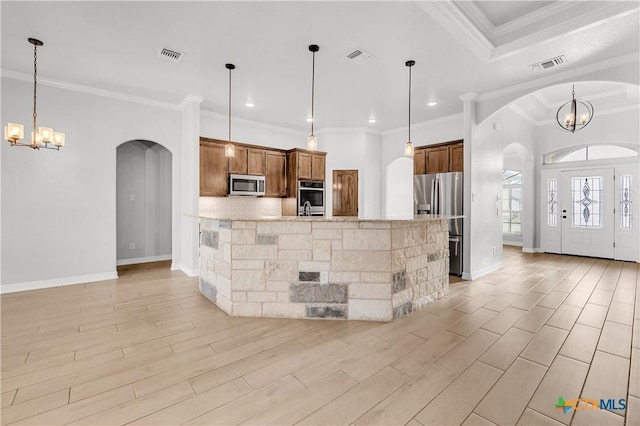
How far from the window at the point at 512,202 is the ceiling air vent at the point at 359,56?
7.38 metres

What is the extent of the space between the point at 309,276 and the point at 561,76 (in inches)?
169

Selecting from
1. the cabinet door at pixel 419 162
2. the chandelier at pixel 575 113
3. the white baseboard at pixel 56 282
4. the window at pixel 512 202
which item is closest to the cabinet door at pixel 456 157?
the cabinet door at pixel 419 162

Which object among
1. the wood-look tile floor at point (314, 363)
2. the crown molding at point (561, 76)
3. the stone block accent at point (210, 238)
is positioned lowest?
the wood-look tile floor at point (314, 363)

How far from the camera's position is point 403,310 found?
320cm

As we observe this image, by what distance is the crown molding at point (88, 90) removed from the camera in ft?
13.1

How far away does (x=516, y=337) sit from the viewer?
2.69 metres

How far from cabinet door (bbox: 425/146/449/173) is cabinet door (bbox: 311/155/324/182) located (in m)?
2.31

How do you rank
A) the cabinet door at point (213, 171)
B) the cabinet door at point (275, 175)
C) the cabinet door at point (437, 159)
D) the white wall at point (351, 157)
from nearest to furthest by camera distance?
the cabinet door at point (213, 171) < the cabinet door at point (437, 159) < the cabinet door at point (275, 175) < the white wall at point (351, 157)

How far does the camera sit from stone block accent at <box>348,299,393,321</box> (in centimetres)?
306

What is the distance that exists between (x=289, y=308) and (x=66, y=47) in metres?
3.91

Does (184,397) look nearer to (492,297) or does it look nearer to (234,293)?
(234,293)

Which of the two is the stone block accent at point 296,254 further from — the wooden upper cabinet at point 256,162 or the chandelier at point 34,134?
the wooden upper cabinet at point 256,162

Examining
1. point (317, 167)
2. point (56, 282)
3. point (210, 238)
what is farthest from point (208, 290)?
point (317, 167)

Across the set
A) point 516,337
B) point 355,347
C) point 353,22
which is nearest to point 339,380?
point 355,347
